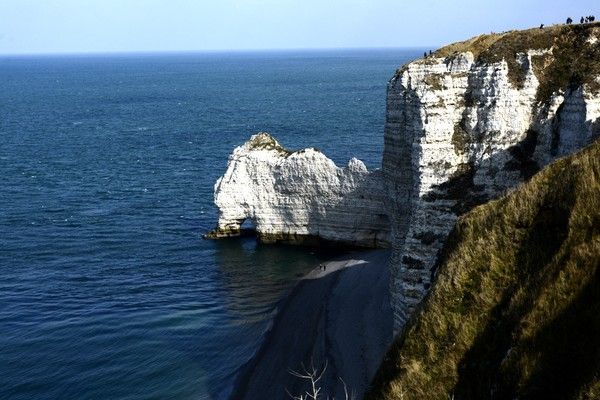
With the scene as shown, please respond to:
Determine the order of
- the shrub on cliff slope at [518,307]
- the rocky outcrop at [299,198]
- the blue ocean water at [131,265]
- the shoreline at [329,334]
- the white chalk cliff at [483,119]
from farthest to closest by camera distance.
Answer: the rocky outcrop at [299,198]
the blue ocean water at [131,265]
the shoreline at [329,334]
the white chalk cliff at [483,119]
the shrub on cliff slope at [518,307]

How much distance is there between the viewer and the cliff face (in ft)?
105

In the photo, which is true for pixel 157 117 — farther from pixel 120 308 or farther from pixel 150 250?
pixel 120 308

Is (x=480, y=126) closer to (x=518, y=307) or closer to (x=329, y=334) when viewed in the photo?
(x=329, y=334)

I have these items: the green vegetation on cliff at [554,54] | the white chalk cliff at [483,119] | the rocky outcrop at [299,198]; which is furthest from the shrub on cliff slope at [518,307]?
the rocky outcrop at [299,198]

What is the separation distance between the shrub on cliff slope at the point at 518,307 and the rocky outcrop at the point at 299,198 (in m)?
30.5

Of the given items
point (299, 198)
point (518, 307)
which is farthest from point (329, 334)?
point (518, 307)

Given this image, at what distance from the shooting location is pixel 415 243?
32031 millimetres

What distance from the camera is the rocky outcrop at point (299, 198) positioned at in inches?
1989

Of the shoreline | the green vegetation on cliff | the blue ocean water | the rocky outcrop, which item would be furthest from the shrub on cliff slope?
the rocky outcrop

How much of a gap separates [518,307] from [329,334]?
2275cm

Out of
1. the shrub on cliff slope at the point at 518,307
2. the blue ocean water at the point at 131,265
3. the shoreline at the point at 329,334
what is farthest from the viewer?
the blue ocean water at the point at 131,265

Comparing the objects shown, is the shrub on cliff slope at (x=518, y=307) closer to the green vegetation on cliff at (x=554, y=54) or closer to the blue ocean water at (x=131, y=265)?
the green vegetation on cliff at (x=554, y=54)

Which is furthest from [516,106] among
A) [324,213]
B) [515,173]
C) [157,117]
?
[157,117]

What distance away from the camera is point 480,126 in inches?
1277
